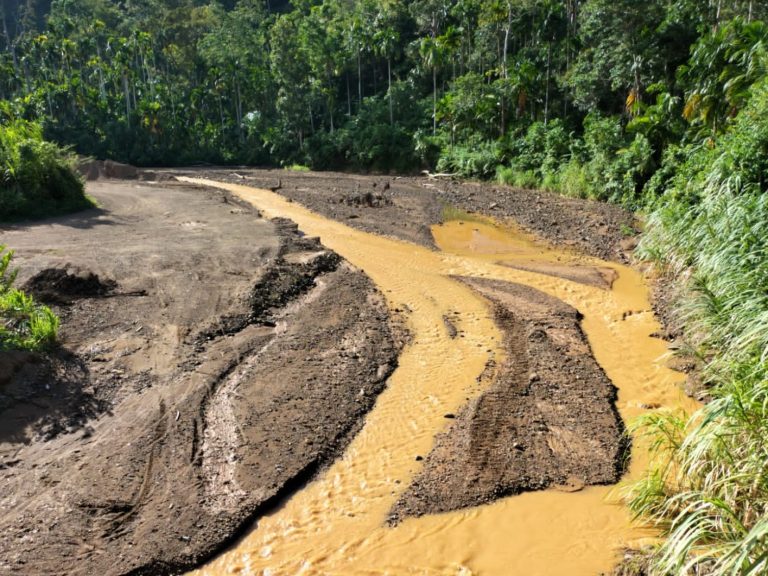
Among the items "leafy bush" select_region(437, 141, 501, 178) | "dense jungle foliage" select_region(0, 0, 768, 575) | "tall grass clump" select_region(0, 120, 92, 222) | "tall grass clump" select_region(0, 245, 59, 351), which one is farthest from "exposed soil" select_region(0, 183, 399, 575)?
"leafy bush" select_region(437, 141, 501, 178)

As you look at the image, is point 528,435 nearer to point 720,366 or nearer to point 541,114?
point 720,366

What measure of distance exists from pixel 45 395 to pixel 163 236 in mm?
9056

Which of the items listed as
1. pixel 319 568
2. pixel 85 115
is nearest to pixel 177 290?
pixel 319 568

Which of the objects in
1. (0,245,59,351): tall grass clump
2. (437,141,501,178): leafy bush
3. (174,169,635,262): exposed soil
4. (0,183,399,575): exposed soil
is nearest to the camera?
(0,183,399,575): exposed soil

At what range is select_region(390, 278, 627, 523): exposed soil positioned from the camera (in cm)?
618

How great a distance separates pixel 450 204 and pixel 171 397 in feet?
54.2

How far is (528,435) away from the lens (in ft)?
23.0

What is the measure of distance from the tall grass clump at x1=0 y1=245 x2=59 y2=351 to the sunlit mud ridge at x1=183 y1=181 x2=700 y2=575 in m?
4.96

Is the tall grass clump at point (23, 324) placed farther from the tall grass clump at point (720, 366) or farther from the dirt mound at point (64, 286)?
the tall grass clump at point (720, 366)

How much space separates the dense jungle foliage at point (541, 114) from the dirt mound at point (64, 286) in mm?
9731

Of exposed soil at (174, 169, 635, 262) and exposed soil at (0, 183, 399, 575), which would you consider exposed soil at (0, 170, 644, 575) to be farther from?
exposed soil at (174, 169, 635, 262)

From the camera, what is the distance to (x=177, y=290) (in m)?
11.6

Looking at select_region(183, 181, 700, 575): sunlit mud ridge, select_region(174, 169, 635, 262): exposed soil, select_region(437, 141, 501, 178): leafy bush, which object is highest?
select_region(437, 141, 501, 178): leafy bush

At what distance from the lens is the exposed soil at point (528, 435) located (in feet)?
20.3
